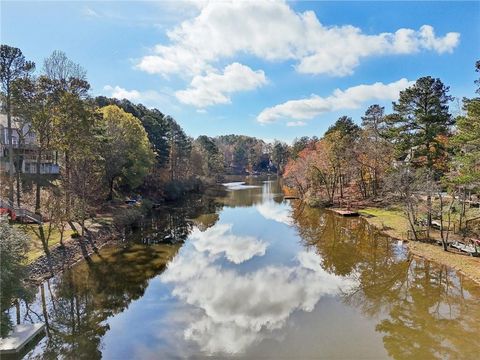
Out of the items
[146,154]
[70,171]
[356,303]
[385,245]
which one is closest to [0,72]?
[70,171]

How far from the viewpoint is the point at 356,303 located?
13.7 m

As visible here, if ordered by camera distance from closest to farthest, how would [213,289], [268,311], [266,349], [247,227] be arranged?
1. [266,349]
2. [268,311]
3. [213,289]
4. [247,227]

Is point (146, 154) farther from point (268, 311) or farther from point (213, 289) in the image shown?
point (268, 311)

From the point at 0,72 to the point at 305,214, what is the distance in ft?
100

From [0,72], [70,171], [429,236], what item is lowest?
[429,236]

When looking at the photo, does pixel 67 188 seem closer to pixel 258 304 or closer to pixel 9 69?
pixel 9 69

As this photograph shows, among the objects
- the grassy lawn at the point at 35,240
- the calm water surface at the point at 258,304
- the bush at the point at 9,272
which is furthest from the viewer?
the grassy lawn at the point at 35,240

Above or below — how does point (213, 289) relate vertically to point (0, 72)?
below

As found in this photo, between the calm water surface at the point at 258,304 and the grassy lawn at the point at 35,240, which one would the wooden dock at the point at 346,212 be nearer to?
the calm water surface at the point at 258,304

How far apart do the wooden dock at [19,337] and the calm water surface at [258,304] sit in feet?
1.42

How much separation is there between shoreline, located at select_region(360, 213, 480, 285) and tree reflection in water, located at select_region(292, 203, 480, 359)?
0.45m

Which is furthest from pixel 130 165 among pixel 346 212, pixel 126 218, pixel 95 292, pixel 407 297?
pixel 407 297

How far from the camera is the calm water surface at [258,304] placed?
1032cm

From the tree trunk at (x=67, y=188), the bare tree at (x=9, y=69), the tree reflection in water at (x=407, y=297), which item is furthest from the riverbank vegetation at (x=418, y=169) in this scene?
the bare tree at (x=9, y=69)
